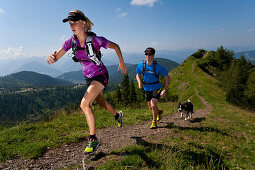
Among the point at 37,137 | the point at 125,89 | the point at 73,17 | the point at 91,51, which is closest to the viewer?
the point at 73,17

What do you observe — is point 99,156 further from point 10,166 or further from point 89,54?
point 89,54

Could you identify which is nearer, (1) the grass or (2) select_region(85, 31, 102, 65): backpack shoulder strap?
(2) select_region(85, 31, 102, 65): backpack shoulder strap

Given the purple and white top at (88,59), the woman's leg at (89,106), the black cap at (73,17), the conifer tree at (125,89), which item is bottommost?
the conifer tree at (125,89)

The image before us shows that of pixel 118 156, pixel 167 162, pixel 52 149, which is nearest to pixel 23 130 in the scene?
pixel 52 149

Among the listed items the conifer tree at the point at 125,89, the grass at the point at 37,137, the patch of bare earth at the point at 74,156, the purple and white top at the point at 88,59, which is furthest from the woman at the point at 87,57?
the conifer tree at the point at 125,89

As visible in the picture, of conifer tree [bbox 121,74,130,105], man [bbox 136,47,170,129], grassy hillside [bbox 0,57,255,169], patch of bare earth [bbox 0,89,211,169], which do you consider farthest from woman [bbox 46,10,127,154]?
conifer tree [bbox 121,74,130,105]

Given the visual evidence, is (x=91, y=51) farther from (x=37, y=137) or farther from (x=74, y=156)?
(x=37, y=137)

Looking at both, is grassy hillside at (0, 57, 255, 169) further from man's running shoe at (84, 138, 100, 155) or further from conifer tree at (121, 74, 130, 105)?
conifer tree at (121, 74, 130, 105)

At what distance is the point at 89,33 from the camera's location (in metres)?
4.02

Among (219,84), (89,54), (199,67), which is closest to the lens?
(89,54)

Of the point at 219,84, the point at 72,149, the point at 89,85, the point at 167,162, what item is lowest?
the point at 219,84

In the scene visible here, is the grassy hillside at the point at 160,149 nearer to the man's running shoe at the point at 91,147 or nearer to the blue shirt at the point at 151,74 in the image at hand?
the man's running shoe at the point at 91,147

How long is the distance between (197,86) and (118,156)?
41.9 metres

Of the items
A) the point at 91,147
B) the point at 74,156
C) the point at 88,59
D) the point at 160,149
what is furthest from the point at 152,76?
the point at 74,156
